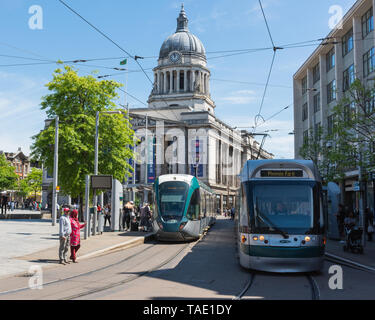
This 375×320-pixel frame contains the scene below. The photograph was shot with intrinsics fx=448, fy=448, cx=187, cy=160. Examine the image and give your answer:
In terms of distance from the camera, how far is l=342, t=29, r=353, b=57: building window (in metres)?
35.4

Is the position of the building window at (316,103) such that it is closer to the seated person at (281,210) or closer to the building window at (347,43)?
the building window at (347,43)

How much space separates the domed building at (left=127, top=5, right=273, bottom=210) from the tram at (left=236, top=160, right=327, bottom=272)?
5864cm

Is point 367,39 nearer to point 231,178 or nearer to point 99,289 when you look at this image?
point 99,289

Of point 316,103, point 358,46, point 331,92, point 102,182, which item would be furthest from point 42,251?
point 316,103

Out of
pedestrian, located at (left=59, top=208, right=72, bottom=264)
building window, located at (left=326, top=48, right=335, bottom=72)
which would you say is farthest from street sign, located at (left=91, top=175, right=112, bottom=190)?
building window, located at (left=326, top=48, right=335, bottom=72)

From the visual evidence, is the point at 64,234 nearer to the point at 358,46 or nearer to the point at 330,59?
the point at 358,46

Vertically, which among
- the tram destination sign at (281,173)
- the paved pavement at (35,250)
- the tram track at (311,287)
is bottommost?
the tram track at (311,287)

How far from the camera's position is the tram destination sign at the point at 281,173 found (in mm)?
11430

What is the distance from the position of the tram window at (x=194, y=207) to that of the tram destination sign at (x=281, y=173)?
8483 millimetres

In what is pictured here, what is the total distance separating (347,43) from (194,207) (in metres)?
23.5

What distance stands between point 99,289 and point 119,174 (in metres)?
23.4

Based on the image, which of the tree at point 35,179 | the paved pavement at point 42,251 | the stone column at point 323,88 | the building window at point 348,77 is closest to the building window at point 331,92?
the stone column at point 323,88

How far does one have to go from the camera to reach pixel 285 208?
1092 centimetres
